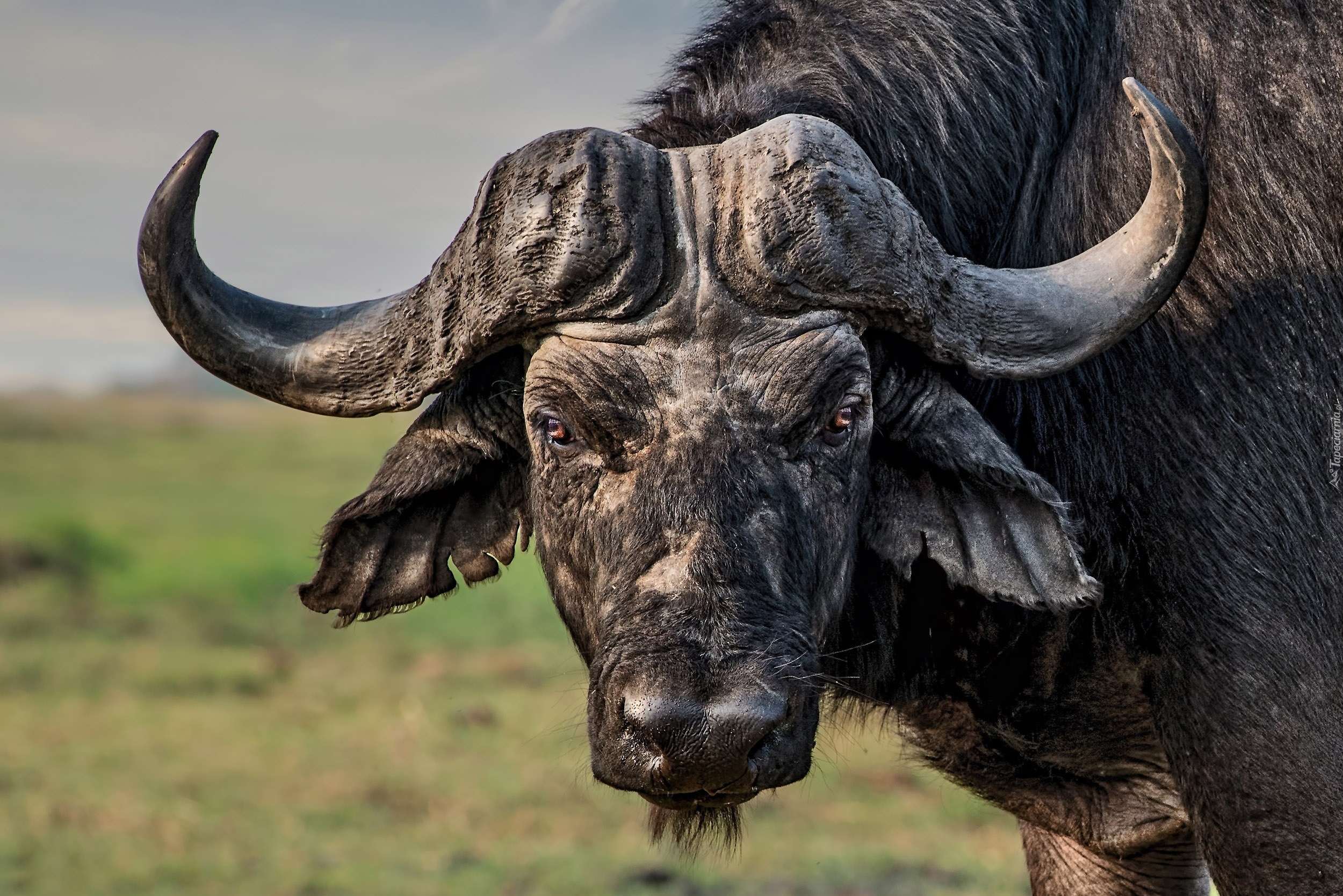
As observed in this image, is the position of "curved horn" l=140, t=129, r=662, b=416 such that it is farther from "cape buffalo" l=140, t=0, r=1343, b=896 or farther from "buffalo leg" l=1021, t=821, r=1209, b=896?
"buffalo leg" l=1021, t=821, r=1209, b=896

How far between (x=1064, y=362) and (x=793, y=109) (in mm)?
824

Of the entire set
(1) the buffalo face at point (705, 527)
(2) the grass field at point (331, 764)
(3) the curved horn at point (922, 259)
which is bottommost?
(2) the grass field at point (331, 764)

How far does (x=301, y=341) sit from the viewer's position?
3043 mm

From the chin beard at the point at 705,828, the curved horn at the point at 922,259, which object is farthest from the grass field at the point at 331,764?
the curved horn at the point at 922,259

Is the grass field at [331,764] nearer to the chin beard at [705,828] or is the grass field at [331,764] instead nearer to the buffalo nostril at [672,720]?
the chin beard at [705,828]

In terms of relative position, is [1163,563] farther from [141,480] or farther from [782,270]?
[141,480]

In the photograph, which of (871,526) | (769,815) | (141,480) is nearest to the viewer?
(871,526)

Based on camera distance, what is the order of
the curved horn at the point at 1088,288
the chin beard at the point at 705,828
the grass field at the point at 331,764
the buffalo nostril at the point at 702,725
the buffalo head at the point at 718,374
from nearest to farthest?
the buffalo nostril at the point at 702,725 → the buffalo head at the point at 718,374 → the curved horn at the point at 1088,288 → the chin beard at the point at 705,828 → the grass field at the point at 331,764

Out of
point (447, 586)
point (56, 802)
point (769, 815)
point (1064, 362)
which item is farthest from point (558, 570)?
point (56, 802)

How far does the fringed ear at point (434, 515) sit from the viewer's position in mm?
3145

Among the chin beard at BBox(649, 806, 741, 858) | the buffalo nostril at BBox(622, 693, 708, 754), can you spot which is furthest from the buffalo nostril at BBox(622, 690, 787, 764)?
the chin beard at BBox(649, 806, 741, 858)

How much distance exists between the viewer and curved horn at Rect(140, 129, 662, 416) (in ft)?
8.96

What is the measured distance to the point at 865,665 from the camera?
11.0 ft

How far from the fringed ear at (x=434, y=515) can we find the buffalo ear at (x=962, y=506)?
2.62 ft
